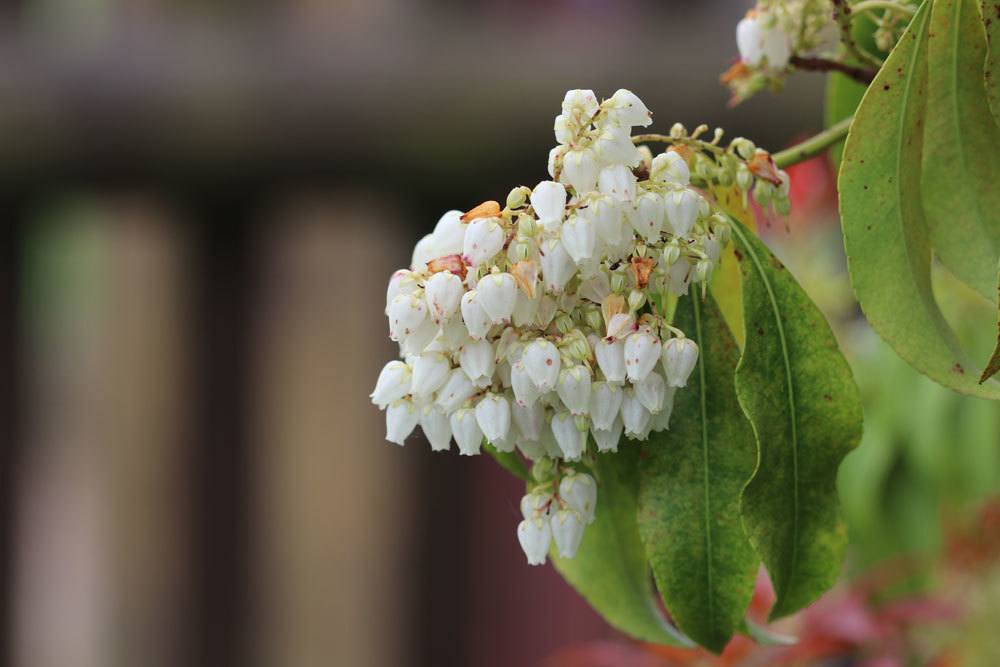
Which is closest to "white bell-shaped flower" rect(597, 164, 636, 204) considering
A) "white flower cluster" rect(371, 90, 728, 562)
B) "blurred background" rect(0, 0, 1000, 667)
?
"white flower cluster" rect(371, 90, 728, 562)

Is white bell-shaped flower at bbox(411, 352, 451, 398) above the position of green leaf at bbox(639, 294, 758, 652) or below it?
above

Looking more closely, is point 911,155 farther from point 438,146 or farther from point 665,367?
point 438,146

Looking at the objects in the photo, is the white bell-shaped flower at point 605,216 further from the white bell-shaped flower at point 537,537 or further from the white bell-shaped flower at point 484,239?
the white bell-shaped flower at point 537,537

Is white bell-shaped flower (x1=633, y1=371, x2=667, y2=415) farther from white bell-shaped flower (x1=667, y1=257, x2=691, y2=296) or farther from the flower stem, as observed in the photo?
the flower stem

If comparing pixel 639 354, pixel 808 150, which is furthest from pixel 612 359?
pixel 808 150

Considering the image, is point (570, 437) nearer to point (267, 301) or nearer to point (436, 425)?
point (436, 425)

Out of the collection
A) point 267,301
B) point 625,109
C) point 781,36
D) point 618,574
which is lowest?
point 618,574

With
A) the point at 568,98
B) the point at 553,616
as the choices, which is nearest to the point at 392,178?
the point at 553,616
